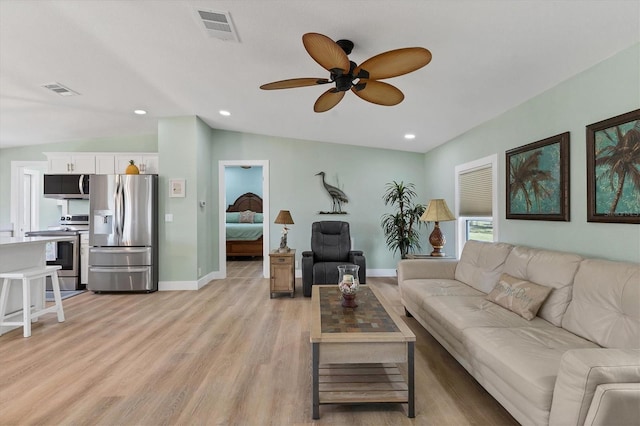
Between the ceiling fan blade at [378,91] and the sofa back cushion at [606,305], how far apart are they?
5.82 feet

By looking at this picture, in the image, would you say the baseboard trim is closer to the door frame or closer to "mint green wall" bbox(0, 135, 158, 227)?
"mint green wall" bbox(0, 135, 158, 227)

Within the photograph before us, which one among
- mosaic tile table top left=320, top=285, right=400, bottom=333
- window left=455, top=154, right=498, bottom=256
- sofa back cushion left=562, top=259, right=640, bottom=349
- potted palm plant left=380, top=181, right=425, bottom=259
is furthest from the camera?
potted palm plant left=380, top=181, right=425, bottom=259

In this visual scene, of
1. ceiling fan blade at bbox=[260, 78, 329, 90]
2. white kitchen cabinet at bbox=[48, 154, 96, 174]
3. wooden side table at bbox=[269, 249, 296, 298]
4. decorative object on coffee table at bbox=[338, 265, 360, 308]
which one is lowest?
wooden side table at bbox=[269, 249, 296, 298]

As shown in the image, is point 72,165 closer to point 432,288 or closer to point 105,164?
point 105,164

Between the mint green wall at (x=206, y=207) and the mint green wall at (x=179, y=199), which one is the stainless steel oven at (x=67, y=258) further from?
the mint green wall at (x=206, y=207)

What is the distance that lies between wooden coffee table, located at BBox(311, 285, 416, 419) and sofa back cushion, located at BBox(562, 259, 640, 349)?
1.09 meters

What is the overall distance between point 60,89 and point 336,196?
429 cm

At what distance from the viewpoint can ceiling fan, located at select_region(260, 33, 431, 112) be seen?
196 cm

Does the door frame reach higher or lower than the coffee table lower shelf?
higher

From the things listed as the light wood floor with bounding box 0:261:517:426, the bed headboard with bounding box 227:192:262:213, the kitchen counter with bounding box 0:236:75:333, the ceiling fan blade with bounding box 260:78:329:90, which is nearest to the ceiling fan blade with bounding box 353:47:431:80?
the ceiling fan blade with bounding box 260:78:329:90

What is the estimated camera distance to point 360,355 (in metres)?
1.97

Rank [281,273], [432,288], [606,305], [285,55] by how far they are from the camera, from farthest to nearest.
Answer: [281,273] → [432,288] → [285,55] → [606,305]

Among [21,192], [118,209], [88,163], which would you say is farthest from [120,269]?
[21,192]

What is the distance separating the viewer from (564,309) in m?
2.25
